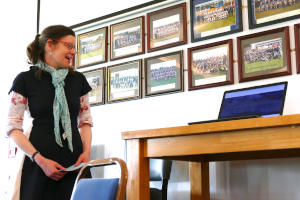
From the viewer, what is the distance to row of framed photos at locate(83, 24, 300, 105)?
2.21m

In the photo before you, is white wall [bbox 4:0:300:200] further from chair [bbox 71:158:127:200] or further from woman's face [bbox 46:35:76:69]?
chair [bbox 71:158:127:200]

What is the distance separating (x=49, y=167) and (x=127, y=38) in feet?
4.78

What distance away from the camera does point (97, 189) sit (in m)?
1.23

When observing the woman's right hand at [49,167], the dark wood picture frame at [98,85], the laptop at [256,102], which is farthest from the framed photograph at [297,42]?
the dark wood picture frame at [98,85]

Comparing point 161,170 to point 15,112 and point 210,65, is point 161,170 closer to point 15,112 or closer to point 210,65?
point 210,65

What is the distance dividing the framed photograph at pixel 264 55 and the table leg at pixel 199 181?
544mm

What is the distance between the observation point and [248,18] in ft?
7.68

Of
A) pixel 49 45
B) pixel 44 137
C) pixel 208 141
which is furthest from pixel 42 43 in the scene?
pixel 208 141

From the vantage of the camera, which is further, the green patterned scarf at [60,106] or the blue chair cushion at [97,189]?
the green patterned scarf at [60,106]

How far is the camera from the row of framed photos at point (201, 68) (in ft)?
7.24

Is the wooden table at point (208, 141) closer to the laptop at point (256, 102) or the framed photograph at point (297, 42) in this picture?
the laptop at point (256, 102)

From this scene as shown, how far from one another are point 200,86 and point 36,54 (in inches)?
39.9

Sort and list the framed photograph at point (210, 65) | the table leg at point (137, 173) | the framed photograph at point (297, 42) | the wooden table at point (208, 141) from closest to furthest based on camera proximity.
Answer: the wooden table at point (208, 141)
the table leg at point (137, 173)
the framed photograph at point (297, 42)
the framed photograph at point (210, 65)

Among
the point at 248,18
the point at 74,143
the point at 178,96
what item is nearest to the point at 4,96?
the point at 178,96
